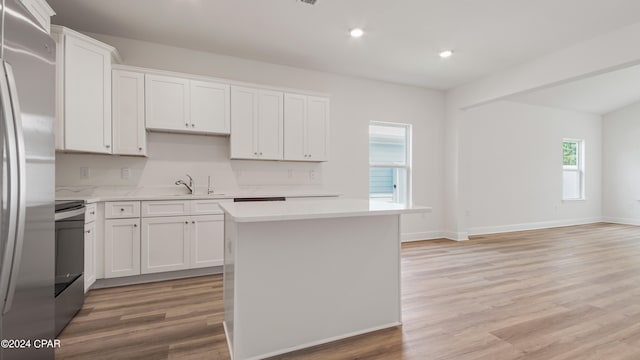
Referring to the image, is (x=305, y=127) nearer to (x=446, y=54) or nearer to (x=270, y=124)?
(x=270, y=124)

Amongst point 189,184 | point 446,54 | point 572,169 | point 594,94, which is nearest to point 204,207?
point 189,184

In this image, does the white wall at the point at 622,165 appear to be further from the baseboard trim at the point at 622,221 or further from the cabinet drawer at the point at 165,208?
the cabinet drawer at the point at 165,208

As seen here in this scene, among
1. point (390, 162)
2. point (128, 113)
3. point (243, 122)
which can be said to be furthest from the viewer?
point (390, 162)

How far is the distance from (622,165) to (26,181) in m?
10.6

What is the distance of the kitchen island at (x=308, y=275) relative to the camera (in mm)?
1729

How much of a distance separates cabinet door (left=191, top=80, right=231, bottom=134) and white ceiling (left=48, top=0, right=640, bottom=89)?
0.57 m

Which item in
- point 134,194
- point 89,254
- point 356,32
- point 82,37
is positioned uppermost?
point 356,32

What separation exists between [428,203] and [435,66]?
95.3 inches

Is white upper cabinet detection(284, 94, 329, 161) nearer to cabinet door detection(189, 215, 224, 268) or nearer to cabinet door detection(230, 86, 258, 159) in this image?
cabinet door detection(230, 86, 258, 159)

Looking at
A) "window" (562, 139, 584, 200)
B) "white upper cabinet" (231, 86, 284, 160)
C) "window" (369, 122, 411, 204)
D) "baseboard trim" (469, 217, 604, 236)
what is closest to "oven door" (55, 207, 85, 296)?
"white upper cabinet" (231, 86, 284, 160)

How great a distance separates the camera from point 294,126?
4.11 metres

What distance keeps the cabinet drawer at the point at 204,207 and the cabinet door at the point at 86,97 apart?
3.39 feet

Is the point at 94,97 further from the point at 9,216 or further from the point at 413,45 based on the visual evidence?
the point at 413,45

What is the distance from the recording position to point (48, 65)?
1.49 m
